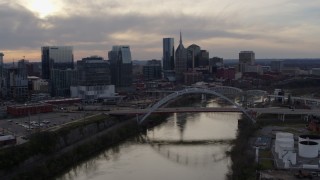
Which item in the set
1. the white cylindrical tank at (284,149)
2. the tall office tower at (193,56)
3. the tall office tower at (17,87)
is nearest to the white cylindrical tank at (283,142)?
the white cylindrical tank at (284,149)

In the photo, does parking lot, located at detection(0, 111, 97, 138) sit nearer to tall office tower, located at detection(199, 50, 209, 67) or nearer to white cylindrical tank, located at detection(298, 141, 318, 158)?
white cylindrical tank, located at detection(298, 141, 318, 158)

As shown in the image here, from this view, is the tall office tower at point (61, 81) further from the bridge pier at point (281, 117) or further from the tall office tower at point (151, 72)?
the tall office tower at point (151, 72)

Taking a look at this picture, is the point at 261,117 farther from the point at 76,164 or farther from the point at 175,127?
the point at 76,164

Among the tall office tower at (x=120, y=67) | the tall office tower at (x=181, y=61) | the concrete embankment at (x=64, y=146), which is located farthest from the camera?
the tall office tower at (x=181, y=61)

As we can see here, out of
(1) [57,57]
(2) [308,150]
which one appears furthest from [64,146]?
(1) [57,57]

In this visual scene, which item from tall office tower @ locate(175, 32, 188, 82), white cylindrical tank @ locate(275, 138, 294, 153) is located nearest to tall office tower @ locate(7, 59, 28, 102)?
white cylindrical tank @ locate(275, 138, 294, 153)

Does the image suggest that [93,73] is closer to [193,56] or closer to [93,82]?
[93,82]
